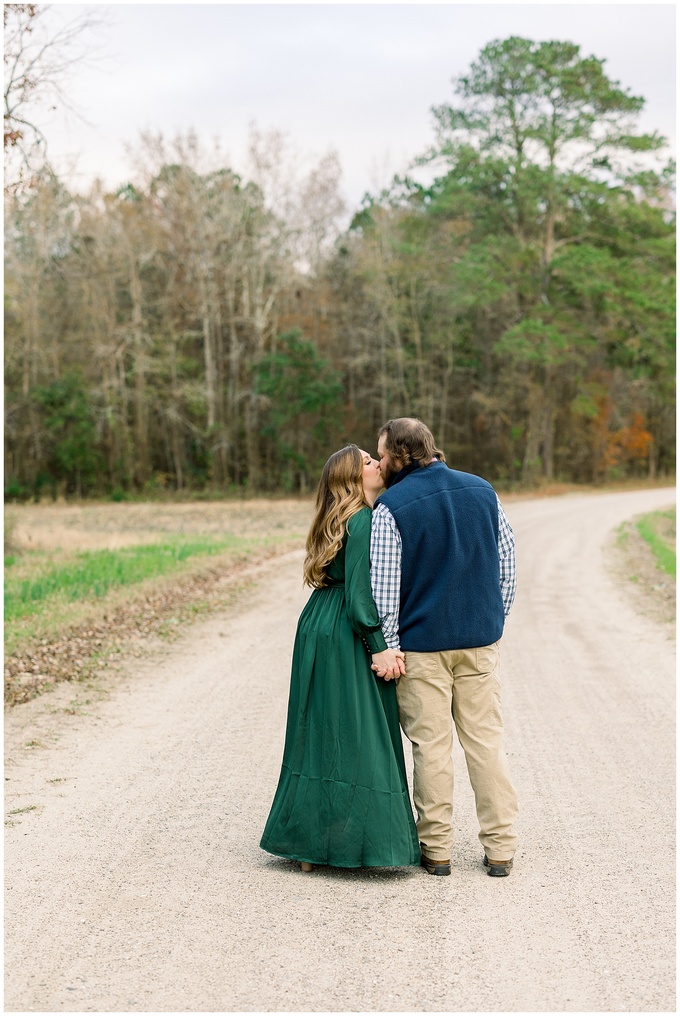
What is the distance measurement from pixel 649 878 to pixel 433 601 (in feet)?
5.05

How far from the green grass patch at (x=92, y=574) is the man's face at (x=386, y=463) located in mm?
7558

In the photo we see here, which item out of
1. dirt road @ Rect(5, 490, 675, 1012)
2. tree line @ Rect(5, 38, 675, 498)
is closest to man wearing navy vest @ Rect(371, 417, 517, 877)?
dirt road @ Rect(5, 490, 675, 1012)

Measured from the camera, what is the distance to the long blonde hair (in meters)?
4.83

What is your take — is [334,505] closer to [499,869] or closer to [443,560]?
[443,560]

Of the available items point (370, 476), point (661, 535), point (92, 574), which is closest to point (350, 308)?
point (661, 535)

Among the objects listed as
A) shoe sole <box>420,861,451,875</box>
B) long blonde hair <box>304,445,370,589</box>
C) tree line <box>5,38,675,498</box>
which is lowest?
shoe sole <box>420,861,451,875</box>

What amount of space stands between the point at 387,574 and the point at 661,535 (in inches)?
750

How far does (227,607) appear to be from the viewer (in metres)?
13.4

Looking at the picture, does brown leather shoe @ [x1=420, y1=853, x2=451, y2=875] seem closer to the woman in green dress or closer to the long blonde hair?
the woman in green dress

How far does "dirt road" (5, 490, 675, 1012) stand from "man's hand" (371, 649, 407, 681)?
3.02 ft

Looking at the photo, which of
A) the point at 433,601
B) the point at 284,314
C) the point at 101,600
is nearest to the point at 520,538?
the point at 101,600

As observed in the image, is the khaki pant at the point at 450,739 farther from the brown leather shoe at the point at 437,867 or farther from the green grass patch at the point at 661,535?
the green grass patch at the point at 661,535

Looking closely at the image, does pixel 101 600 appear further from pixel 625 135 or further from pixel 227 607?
pixel 625 135

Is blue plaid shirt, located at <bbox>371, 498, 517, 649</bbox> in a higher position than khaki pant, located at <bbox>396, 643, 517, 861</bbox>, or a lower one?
higher
